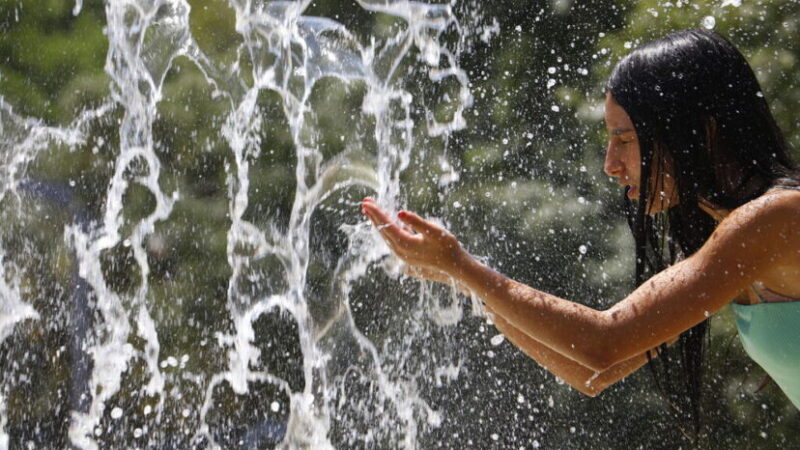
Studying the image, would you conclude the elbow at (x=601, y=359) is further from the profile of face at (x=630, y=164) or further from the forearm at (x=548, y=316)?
the profile of face at (x=630, y=164)

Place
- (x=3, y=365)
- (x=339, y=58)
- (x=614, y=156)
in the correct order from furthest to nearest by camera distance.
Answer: (x=3, y=365) < (x=339, y=58) < (x=614, y=156)

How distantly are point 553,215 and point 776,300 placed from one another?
3903 mm

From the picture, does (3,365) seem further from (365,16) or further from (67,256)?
(365,16)

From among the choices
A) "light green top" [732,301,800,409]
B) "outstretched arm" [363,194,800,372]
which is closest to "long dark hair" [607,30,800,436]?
"outstretched arm" [363,194,800,372]

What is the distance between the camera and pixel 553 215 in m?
5.72

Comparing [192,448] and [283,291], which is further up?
[283,291]

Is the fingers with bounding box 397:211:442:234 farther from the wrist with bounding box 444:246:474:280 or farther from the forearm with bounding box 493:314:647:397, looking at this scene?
the forearm with bounding box 493:314:647:397

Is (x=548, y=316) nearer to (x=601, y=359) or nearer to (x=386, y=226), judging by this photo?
(x=601, y=359)

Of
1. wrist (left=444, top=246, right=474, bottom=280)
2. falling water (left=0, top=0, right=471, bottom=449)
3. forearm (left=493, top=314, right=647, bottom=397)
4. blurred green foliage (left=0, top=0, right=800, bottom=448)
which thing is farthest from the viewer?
blurred green foliage (left=0, top=0, right=800, bottom=448)

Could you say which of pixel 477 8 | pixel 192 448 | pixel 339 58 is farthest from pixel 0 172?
pixel 477 8

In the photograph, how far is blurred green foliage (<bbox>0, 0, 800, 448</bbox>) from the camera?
216 inches

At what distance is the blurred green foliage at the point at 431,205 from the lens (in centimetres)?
548

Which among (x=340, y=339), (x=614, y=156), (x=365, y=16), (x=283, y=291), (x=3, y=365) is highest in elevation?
(x=3, y=365)

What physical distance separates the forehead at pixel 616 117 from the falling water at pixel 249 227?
2.78m
